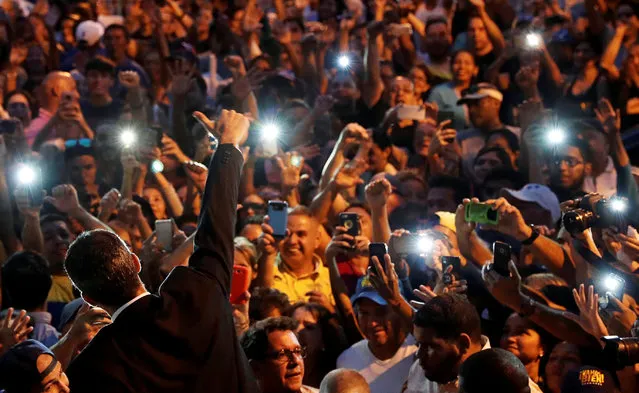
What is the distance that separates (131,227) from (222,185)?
3.56 m

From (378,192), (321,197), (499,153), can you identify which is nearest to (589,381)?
(378,192)

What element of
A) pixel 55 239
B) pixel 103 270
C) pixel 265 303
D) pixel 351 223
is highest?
pixel 103 270

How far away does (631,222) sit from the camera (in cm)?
545

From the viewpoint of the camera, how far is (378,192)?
21.1 ft

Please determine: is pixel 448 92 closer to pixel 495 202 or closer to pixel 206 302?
pixel 495 202

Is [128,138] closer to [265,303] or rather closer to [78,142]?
[78,142]

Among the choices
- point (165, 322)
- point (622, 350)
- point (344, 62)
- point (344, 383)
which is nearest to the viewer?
point (165, 322)

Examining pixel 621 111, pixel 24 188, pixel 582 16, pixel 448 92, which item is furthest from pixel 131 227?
pixel 582 16

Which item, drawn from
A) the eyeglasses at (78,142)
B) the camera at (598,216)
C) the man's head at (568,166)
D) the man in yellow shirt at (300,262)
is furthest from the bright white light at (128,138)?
the camera at (598,216)

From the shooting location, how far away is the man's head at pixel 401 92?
28.9 ft

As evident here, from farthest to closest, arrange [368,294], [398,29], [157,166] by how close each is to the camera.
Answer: [398,29] < [157,166] < [368,294]

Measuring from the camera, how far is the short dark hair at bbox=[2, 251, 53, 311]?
5.98 meters

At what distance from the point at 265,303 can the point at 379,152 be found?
2.71 meters

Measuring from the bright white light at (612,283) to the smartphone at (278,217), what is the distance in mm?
1934
